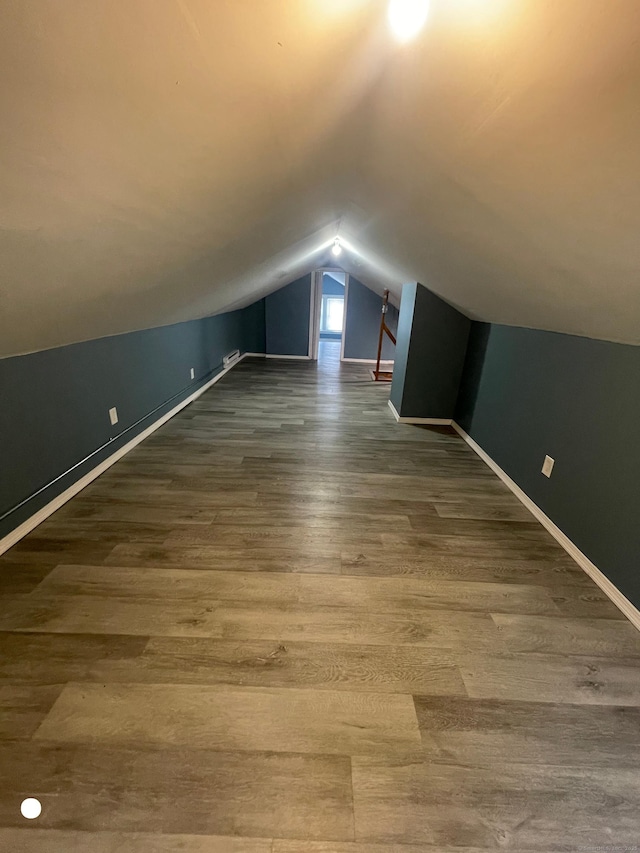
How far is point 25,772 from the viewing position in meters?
1.08

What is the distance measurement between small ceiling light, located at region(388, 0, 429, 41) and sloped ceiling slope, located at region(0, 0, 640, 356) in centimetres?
3

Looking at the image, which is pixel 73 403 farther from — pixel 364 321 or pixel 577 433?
pixel 364 321

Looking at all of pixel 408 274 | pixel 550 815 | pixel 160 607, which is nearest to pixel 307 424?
pixel 408 274

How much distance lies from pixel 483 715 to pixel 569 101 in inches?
69.0

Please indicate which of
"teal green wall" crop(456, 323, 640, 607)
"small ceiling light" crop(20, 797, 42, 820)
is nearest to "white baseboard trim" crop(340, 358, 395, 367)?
"teal green wall" crop(456, 323, 640, 607)

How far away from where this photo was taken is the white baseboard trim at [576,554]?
1691 mm

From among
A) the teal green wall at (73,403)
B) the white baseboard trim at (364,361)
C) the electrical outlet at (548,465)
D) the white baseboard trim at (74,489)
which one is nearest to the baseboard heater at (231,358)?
the teal green wall at (73,403)

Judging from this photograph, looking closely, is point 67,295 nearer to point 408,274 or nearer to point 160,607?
point 160,607

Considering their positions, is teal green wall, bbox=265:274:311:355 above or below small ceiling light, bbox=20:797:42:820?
above

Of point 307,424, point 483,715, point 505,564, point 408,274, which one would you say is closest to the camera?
point 483,715

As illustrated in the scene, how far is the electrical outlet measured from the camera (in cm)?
232

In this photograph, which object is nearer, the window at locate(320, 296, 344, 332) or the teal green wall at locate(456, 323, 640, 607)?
the teal green wall at locate(456, 323, 640, 607)

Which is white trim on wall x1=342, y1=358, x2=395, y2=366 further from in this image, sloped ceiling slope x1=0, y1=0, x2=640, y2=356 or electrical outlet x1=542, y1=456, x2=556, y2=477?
sloped ceiling slope x1=0, y1=0, x2=640, y2=356

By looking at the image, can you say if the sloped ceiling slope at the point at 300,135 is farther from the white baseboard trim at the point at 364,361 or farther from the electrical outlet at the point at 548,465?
the white baseboard trim at the point at 364,361
